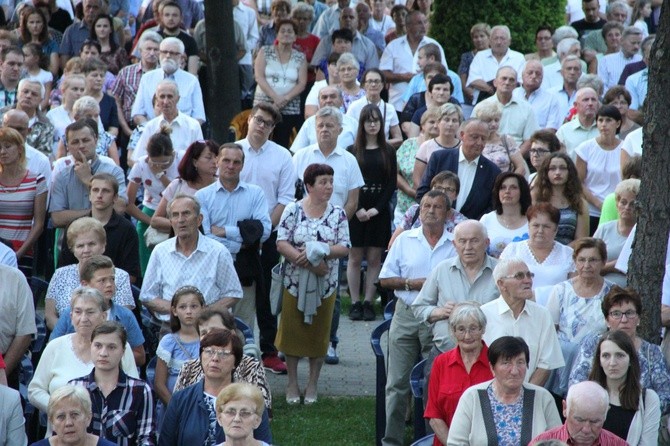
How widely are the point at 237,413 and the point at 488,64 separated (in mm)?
10164

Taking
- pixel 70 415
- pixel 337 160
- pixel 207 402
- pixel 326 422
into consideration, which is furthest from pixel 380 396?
pixel 70 415

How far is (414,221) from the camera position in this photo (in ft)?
36.5

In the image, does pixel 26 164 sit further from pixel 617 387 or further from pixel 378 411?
pixel 617 387

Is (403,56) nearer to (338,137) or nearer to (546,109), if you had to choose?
(546,109)

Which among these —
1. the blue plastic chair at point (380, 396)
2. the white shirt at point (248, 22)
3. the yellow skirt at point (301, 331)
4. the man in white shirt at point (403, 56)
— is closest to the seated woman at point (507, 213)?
the blue plastic chair at point (380, 396)

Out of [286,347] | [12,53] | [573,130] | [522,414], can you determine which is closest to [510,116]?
[573,130]

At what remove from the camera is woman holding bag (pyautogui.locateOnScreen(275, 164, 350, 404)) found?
1102 cm

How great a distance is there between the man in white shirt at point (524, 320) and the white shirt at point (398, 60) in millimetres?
8180

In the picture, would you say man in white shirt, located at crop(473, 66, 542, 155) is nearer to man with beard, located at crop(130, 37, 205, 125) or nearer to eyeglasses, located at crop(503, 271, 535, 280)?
man with beard, located at crop(130, 37, 205, 125)

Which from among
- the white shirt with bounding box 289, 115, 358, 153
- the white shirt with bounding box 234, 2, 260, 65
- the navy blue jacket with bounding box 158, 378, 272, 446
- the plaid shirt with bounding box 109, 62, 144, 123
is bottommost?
the navy blue jacket with bounding box 158, 378, 272, 446

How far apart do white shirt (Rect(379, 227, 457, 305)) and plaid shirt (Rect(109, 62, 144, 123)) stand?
5980 millimetres

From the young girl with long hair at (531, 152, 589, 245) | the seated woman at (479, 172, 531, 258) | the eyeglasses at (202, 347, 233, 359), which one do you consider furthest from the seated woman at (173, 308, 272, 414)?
the young girl with long hair at (531, 152, 589, 245)

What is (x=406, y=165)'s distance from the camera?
13273 mm

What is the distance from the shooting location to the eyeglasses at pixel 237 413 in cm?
762
